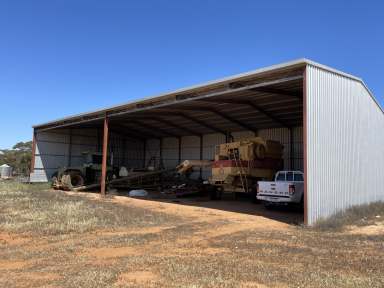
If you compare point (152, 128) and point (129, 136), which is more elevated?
point (152, 128)

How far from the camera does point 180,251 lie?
9.61 m

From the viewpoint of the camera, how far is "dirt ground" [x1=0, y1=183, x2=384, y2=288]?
7074 millimetres

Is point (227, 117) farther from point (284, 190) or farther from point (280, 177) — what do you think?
point (284, 190)

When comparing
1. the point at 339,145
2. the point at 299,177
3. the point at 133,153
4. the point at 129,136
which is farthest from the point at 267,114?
the point at 133,153

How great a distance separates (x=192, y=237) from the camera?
11.7m

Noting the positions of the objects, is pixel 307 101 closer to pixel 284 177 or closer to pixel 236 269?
pixel 284 177

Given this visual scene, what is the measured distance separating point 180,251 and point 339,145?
8.79m

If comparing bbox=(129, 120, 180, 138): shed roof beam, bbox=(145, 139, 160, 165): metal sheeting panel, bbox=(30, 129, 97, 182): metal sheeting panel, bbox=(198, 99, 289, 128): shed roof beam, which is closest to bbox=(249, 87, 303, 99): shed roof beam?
bbox=(198, 99, 289, 128): shed roof beam

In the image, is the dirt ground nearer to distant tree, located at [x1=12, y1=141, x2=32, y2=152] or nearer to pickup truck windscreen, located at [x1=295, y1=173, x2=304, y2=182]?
pickup truck windscreen, located at [x1=295, y1=173, x2=304, y2=182]

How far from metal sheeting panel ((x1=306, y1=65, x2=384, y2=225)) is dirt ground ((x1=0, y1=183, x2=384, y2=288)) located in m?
1.58

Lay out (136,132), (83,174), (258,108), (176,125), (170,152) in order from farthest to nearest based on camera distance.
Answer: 1. (136,132)
2. (170,152)
3. (176,125)
4. (83,174)
5. (258,108)

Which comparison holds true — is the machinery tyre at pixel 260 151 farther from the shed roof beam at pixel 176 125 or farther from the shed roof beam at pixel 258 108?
the shed roof beam at pixel 176 125

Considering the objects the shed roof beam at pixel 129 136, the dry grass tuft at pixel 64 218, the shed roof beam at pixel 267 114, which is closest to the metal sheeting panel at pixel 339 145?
the dry grass tuft at pixel 64 218

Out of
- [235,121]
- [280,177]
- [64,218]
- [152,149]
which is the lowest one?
[64,218]
